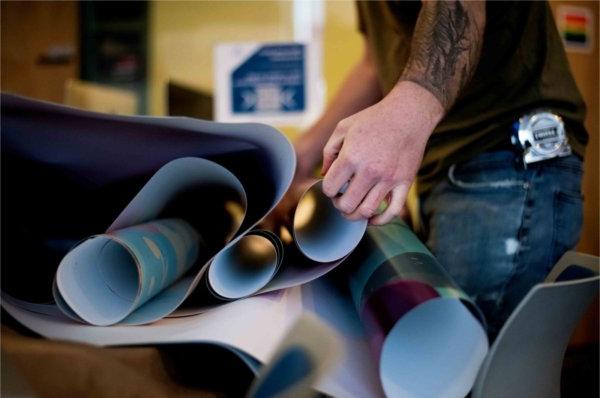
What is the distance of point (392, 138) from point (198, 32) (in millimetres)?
2597

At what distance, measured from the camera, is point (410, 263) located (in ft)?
1.13

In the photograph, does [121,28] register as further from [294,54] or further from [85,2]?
[294,54]

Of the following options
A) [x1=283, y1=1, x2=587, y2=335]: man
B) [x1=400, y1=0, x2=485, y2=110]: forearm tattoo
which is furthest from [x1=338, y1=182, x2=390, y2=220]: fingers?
[x1=283, y1=1, x2=587, y2=335]: man


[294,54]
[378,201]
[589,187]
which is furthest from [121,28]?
[378,201]

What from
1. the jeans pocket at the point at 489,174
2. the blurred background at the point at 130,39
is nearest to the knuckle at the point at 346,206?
the jeans pocket at the point at 489,174

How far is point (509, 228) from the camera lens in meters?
0.63

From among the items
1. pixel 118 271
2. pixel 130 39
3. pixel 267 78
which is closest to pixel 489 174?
pixel 118 271

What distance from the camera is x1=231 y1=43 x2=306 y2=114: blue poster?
1.54m

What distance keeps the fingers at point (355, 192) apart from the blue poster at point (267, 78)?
1.22m

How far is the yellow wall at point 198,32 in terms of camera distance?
2615mm

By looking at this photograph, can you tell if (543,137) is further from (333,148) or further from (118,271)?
(118,271)

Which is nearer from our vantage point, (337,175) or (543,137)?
(337,175)

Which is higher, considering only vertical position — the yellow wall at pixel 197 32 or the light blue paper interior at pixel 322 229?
the yellow wall at pixel 197 32

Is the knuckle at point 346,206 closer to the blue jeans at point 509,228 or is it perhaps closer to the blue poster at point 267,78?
the blue jeans at point 509,228
